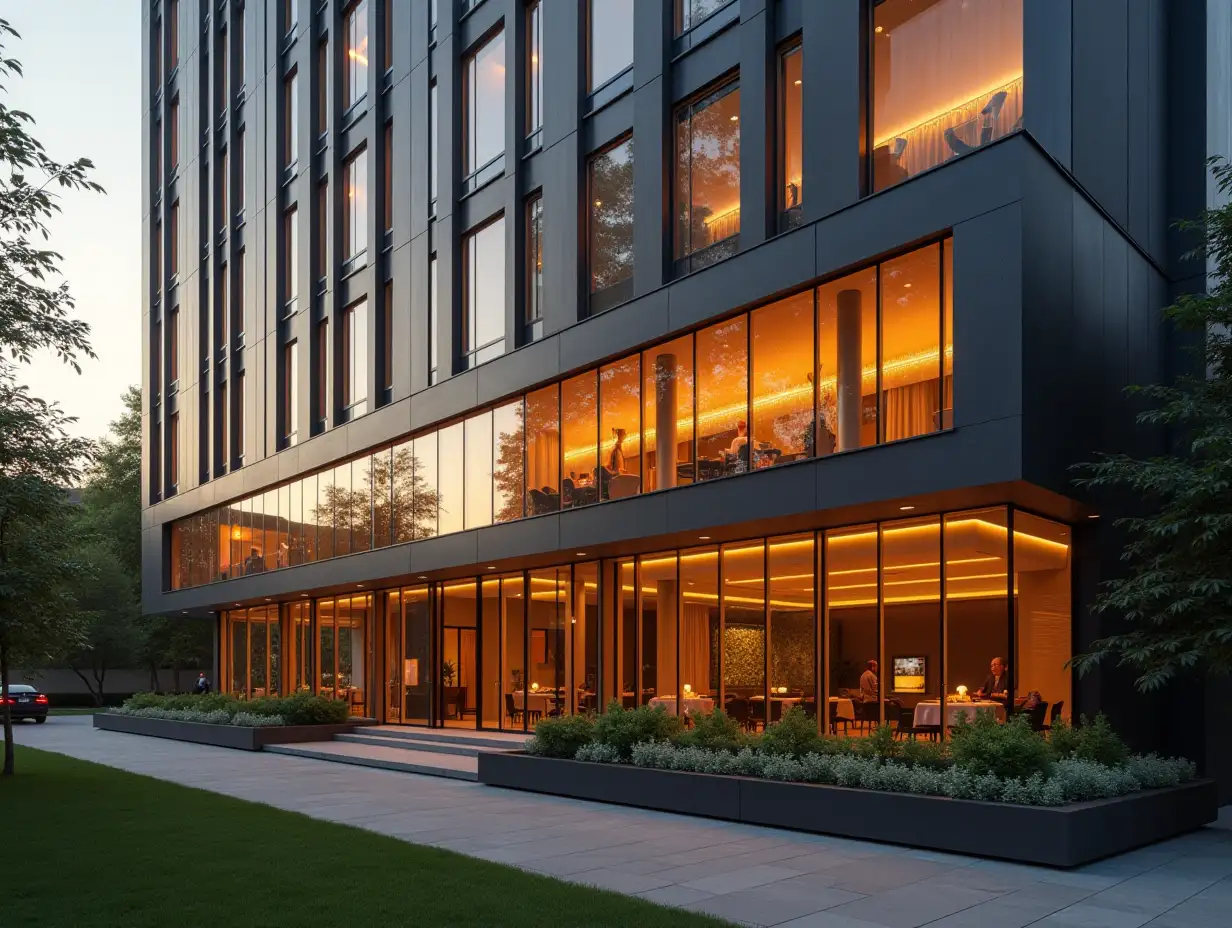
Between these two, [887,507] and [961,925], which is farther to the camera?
[887,507]

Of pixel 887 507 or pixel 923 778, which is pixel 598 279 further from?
pixel 923 778

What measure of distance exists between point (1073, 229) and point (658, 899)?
1149 centimetres

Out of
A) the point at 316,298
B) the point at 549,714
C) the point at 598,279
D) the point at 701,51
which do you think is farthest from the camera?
the point at 316,298

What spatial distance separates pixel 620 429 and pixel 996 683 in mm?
9100

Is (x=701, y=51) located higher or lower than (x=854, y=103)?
higher

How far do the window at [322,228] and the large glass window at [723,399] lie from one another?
61.5 feet

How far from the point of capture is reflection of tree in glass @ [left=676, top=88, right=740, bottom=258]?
20516mm

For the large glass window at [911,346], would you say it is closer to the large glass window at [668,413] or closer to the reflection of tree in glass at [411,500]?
the large glass window at [668,413]

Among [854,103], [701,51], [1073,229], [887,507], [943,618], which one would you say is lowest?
[943,618]

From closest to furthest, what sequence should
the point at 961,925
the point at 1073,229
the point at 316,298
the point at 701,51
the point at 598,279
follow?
the point at 961,925 → the point at 1073,229 → the point at 701,51 → the point at 598,279 → the point at 316,298

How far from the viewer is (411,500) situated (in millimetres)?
30484

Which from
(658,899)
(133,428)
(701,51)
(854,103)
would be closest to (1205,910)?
(658,899)

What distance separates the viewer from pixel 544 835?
14219 millimetres

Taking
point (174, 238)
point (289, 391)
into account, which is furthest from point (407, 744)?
point (174, 238)
